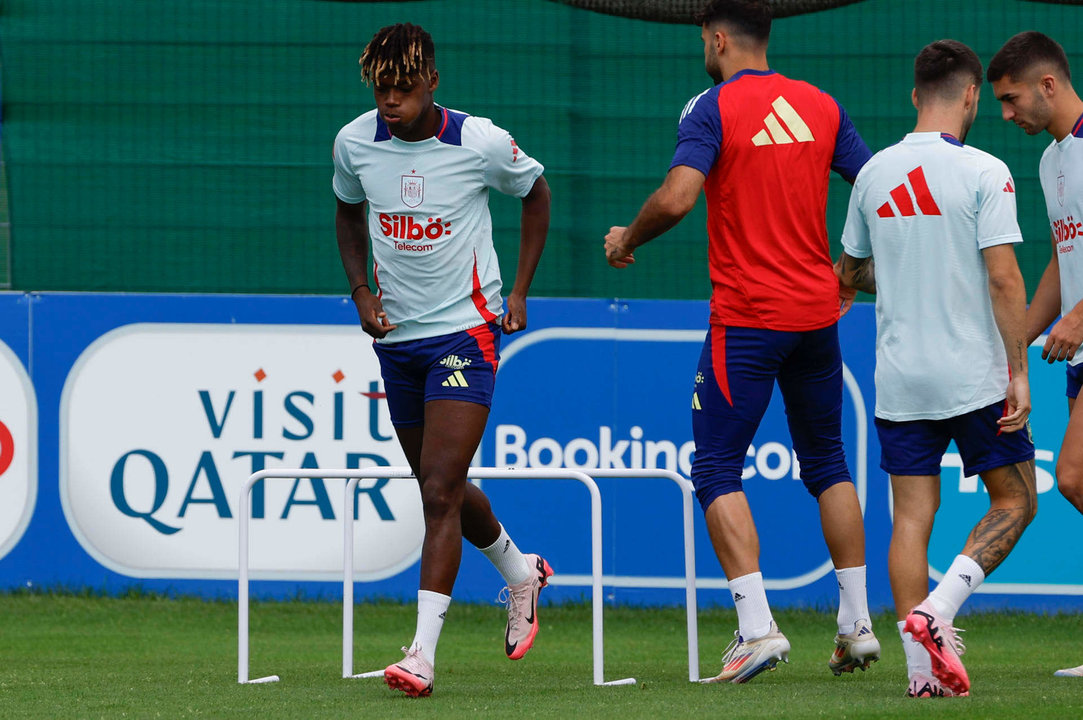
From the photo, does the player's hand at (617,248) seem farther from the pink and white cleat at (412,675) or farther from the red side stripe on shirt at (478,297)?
the pink and white cleat at (412,675)

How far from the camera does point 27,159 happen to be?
27.1ft

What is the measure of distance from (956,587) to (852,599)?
67 centimetres

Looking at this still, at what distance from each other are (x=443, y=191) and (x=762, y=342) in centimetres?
114

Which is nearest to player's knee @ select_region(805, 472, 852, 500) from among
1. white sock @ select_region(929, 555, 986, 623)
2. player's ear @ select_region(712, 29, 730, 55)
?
white sock @ select_region(929, 555, 986, 623)

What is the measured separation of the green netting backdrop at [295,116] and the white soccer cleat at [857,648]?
301 cm

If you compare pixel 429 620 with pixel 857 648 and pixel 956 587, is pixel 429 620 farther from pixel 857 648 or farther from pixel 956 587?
pixel 956 587

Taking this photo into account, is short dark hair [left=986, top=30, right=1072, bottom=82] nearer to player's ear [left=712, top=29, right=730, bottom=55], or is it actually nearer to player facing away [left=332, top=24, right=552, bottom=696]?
player's ear [left=712, top=29, right=730, bottom=55]

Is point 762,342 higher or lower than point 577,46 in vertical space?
lower

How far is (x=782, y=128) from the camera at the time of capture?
5.11m

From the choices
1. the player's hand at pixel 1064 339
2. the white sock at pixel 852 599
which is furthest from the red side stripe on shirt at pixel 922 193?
the white sock at pixel 852 599

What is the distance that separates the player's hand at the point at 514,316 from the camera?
530cm

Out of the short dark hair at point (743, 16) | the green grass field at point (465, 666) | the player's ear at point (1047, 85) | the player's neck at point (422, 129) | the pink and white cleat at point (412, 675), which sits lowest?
the green grass field at point (465, 666)

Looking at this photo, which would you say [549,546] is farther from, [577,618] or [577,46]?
[577,46]

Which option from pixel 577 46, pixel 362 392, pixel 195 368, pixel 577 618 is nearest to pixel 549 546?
pixel 577 618
